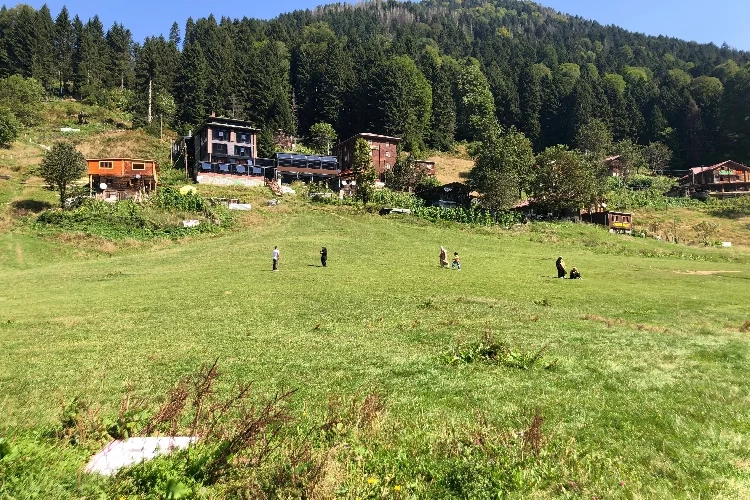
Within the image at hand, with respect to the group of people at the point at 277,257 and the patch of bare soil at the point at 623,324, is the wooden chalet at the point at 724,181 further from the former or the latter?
the patch of bare soil at the point at 623,324

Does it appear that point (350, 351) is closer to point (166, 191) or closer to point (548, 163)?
point (166, 191)

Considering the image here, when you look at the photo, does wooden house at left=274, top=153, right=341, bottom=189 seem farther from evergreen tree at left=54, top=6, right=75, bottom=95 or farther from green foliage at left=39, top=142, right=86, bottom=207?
evergreen tree at left=54, top=6, right=75, bottom=95

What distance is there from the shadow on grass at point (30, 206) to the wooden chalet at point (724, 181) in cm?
13123

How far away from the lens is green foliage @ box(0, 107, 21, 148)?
85812 mm

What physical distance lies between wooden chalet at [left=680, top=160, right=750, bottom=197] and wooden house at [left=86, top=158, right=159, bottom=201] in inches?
4715

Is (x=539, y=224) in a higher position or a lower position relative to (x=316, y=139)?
lower

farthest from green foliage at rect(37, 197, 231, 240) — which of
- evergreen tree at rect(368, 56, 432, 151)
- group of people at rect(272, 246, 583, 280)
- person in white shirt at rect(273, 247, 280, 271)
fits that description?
evergreen tree at rect(368, 56, 432, 151)

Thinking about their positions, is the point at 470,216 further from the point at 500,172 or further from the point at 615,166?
the point at 615,166

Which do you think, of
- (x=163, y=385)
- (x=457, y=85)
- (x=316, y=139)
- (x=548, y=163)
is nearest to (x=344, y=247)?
(x=163, y=385)

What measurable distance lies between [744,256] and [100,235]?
7119 centimetres

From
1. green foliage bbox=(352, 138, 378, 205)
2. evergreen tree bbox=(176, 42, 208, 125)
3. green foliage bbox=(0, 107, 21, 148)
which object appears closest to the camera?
green foliage bbox=(352, 138, 378, 205)

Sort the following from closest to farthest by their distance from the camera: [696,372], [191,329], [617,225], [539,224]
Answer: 1. [696,372]
2. [191,329]
3. [539,224]
4. [617,225]

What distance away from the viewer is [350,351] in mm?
14234

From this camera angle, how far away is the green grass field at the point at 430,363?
7.27m
